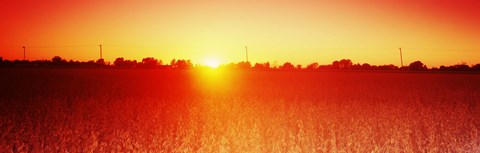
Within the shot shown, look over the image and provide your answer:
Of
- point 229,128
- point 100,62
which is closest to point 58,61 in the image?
point 100,62

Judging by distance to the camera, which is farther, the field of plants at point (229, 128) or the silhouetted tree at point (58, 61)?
the silhouetted tree at point (58, 61)

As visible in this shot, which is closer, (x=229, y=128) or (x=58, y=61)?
(x=229, y=128)

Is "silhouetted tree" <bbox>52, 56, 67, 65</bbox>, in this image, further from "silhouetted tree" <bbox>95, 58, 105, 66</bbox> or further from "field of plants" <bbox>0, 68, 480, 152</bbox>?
"field of plants" <bbox>0, 68, 480, 152</bbox>

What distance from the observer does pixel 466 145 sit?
6383 millimetres

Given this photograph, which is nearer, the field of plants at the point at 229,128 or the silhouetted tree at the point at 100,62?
Result: the field of plants at the point at 229,128

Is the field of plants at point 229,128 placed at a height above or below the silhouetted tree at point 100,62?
below

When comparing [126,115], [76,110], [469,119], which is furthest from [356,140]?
[76,110]

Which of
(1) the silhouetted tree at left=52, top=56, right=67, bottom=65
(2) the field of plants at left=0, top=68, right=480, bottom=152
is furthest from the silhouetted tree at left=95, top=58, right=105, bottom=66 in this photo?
(2) the field of plants at left=0, top=68, right=480, bottom=152

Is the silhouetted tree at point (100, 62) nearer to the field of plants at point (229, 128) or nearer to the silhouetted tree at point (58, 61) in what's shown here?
the silhouetted tree at point (58, 61)

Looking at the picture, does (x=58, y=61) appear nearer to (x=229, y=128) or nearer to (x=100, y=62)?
(x=100, y=62)

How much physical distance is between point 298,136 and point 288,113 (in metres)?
3.10

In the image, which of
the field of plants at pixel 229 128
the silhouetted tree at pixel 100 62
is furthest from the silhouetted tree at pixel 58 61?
the field of plants at pixel 229 128

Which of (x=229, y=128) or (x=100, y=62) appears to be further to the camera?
(x=100, y=62)

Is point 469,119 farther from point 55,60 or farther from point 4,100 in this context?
point 55,60
